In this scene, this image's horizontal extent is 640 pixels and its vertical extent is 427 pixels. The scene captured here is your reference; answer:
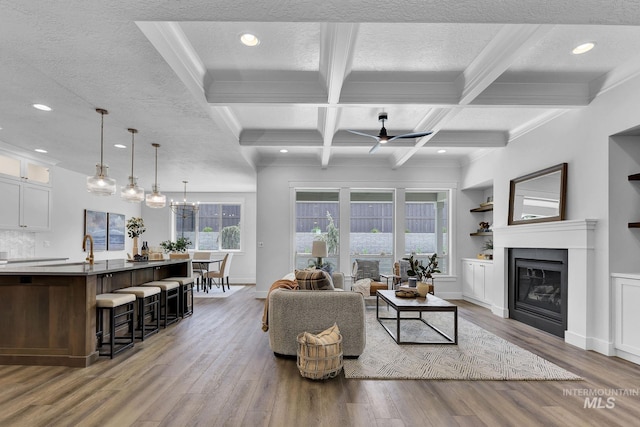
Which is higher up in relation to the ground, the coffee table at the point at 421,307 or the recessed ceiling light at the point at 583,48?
the recessed ceiling light at the point at 583,48

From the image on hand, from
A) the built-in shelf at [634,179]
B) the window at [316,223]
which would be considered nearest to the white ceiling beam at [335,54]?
the built-in shelf at [634,179]

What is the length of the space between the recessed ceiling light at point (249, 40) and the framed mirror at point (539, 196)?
Answer: 12.5 feet

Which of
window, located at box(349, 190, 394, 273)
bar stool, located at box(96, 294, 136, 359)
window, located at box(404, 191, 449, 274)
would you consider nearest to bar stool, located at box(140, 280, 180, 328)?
bar stool, located at box(96, 294, 136, 359)

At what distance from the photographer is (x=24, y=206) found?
5.61 meters

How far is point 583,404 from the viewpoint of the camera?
2469 mm

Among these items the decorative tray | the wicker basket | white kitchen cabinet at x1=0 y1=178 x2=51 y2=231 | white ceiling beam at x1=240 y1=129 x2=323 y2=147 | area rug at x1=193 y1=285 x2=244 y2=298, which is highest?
white ceiling beam at x1=240 y1=129 x2=323 y2=147

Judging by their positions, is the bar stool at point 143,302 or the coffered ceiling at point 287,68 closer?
the coffered ceiling at point 287,68

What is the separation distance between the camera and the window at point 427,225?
7125 mm

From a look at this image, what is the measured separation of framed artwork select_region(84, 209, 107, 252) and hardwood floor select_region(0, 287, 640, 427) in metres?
4.88

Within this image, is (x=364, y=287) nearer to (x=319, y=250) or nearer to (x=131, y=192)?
(x=319, y=250)

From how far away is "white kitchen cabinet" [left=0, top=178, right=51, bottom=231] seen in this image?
5230mm

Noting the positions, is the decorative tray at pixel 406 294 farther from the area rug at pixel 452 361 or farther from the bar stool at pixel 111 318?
the bar stool at pixel 111 318

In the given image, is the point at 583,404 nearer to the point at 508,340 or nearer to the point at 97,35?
the point at 508,340

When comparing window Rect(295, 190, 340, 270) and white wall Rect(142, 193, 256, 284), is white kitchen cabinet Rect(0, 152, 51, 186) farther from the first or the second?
window Rect(295, 190, 340, 270)
